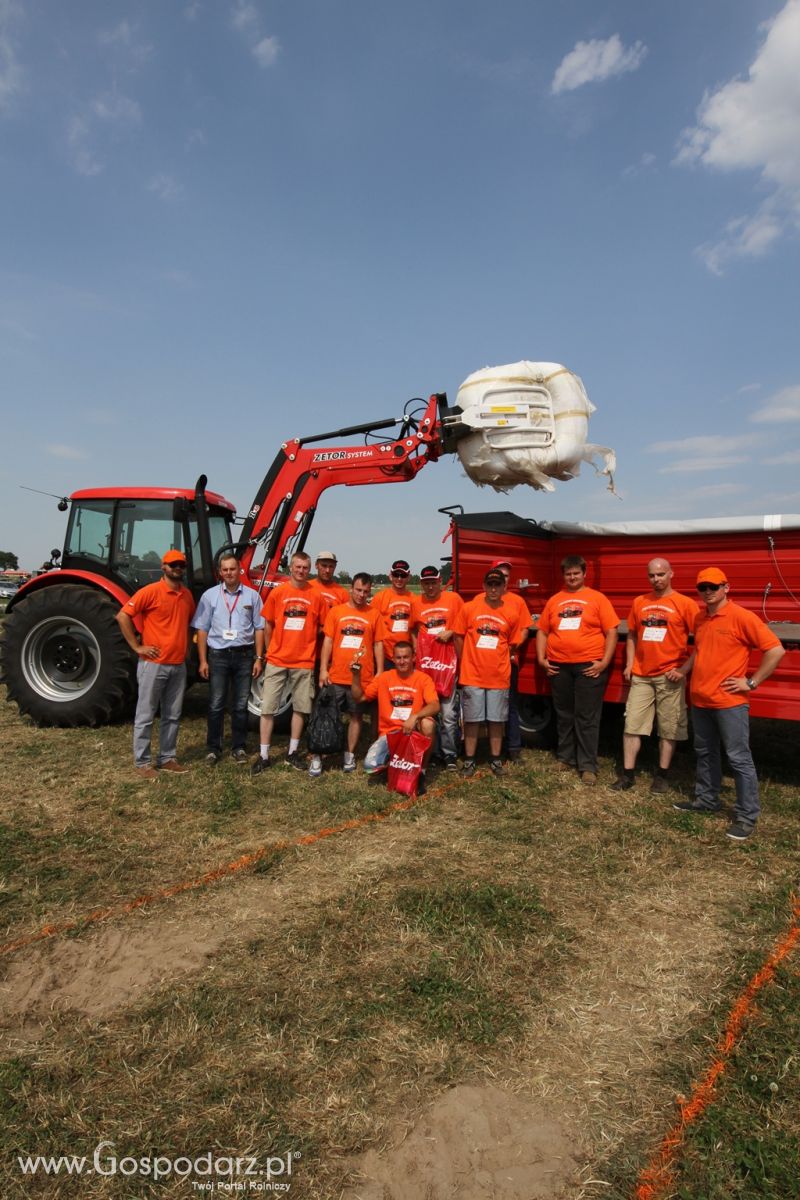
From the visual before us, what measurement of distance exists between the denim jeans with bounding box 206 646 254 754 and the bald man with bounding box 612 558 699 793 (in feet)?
9.99

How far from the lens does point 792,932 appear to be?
3.17 metres

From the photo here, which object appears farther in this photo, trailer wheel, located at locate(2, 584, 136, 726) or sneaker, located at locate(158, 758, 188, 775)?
trailer wheel, located at locate(2, 584, 136, 726)

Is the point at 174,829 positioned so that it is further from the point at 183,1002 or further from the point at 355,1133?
the point at 355,1133

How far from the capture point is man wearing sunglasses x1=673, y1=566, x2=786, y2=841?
4340mm

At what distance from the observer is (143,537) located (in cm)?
714

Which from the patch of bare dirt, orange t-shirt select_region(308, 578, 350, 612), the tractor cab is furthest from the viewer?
the tractor cab

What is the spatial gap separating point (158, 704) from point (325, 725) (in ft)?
4.46

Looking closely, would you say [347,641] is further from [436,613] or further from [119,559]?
[119,559]

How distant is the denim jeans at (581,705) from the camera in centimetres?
548

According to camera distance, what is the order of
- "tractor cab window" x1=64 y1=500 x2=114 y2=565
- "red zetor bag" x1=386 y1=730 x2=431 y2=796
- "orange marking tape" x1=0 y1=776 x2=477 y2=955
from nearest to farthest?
1. "orange marking tape" x1=0 y1=776 x2=477 y2=955
2. "red zetor bag" x1=386 y1=730 x2=431 y2=796
3. "tractor cab window" x1=64 y1=500 x2=114 y2=565

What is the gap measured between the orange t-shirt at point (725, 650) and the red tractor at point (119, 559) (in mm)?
2967

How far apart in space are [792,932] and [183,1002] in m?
2.68

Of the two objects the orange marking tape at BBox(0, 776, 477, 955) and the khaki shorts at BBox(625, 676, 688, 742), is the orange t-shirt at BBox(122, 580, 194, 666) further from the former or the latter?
the khaki shorts at BBox(625, 676, 688, 742)

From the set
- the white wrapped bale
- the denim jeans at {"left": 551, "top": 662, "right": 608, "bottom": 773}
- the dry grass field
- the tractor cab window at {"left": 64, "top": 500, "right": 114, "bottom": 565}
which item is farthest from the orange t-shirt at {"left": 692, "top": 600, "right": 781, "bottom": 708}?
the tractor cab window at {"left": 64, "top": 500, "right": 114, "bottom": 565}
